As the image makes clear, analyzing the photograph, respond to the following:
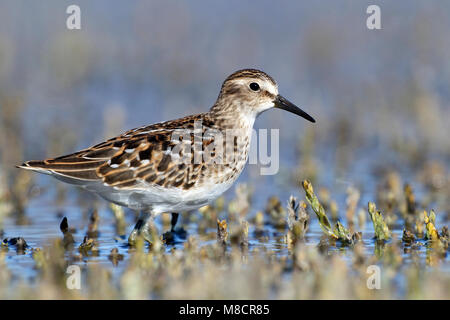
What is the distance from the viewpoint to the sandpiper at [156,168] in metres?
8.39

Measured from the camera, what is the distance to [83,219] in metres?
10.3

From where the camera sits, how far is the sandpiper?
8.39m

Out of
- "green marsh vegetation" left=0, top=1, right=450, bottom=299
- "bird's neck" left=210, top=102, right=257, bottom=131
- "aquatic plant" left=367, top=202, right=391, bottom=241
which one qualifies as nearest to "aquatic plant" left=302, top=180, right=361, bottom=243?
"green marsh vegetation" left=0, top=1, right=450, bottom=299

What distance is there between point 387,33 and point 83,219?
11.0 meters

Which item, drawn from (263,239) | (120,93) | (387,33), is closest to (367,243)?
(263,239)

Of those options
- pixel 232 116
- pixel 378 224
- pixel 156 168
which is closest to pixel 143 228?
pixel 156 168

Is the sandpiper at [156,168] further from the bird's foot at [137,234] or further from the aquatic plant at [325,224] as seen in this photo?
the aquatic plant at [325,224]

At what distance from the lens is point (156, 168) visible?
8422 mm

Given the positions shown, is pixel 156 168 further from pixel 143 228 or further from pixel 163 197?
pixel 143 228

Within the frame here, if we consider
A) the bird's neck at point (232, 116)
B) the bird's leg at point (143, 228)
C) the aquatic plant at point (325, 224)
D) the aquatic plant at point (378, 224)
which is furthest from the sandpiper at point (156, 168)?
the aquatic plant at point (378, 224)

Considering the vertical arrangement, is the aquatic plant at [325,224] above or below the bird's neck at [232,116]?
below

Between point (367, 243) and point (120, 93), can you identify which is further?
point (120, 93)

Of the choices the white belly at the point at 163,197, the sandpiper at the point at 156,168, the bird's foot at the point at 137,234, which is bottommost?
the bird's foot at the point at 137,234
